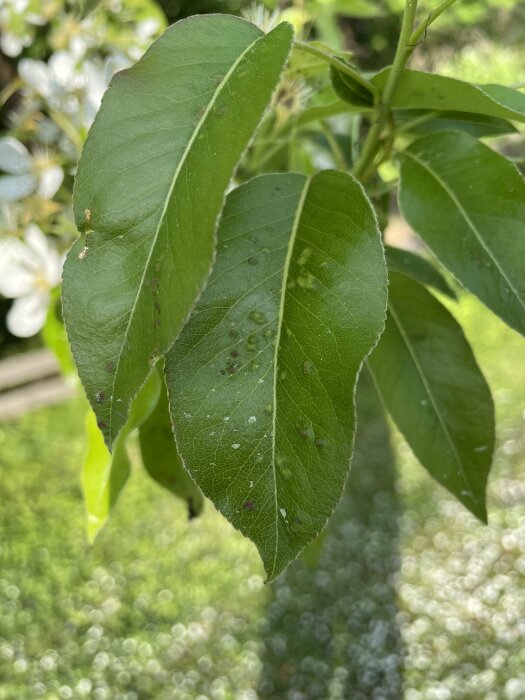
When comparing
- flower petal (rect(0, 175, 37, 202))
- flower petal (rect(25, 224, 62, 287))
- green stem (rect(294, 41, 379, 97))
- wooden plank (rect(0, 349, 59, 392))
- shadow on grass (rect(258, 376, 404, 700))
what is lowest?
wooden plank (rect(0, 349, 59, 392))

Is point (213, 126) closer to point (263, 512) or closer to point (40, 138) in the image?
point (263, 512)

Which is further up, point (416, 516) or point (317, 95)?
point (317, 95)

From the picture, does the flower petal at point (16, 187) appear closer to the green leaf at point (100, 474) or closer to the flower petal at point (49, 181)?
the flower petal at point (49, 181)

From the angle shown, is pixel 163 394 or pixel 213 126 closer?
pixel 213 126

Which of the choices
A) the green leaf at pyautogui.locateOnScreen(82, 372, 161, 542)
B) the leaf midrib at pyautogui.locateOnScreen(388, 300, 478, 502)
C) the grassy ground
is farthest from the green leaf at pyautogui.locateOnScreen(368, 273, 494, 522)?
the grassy ground

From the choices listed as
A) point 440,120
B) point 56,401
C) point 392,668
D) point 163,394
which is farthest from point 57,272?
point 56,401

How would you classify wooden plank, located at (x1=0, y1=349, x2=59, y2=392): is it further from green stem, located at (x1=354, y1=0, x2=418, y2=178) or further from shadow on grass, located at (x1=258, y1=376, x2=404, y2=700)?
green stem, located at (x1=354, y1=0, x2=418, y2=178)

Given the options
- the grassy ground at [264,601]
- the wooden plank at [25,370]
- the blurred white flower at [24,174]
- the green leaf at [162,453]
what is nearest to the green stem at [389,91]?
the green leaf at [162,453]
